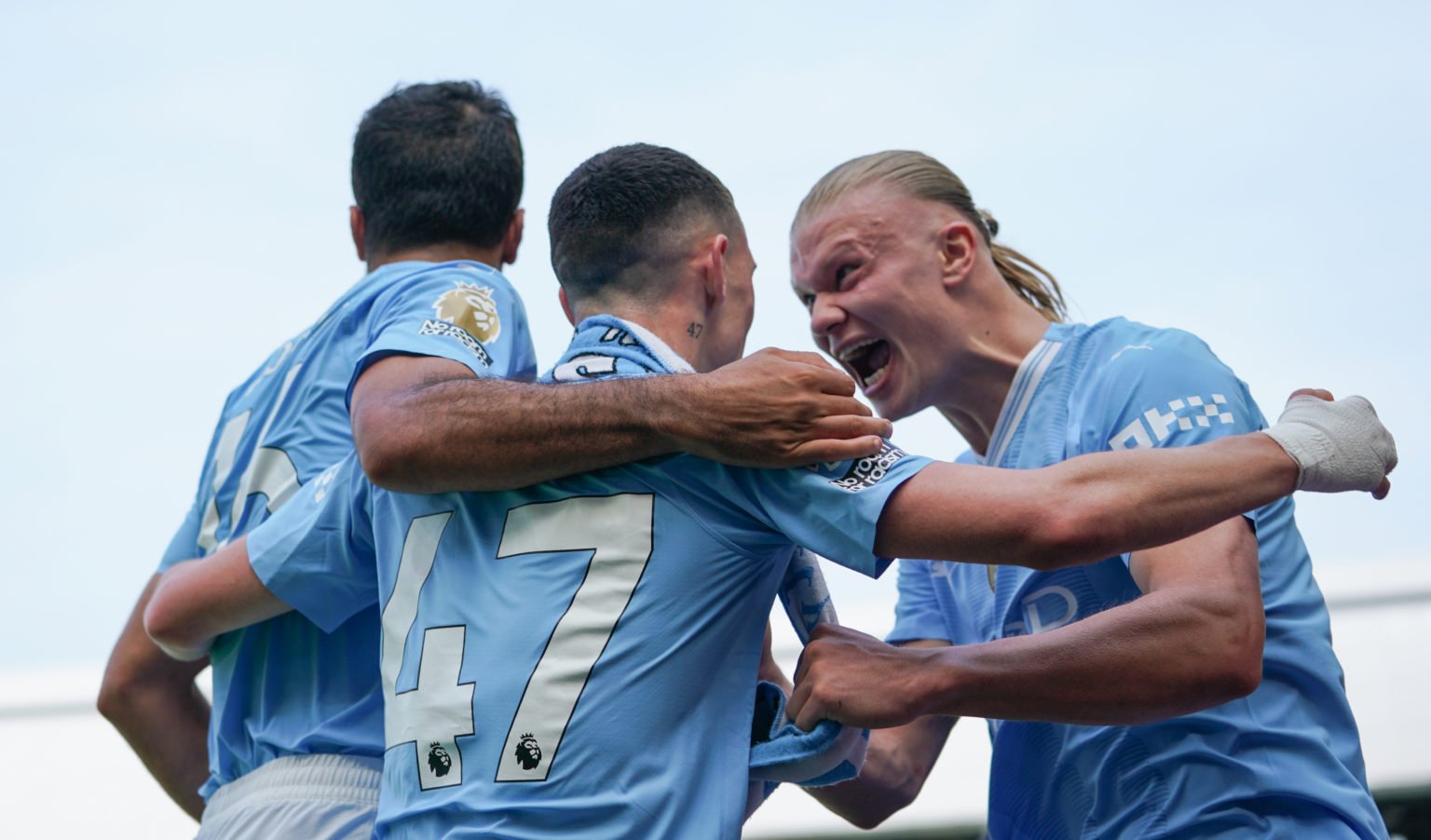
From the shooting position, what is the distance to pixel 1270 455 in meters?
2.38

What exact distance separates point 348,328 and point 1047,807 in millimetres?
1894

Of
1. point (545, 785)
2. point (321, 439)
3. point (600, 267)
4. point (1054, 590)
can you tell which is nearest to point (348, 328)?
point (321, 439)

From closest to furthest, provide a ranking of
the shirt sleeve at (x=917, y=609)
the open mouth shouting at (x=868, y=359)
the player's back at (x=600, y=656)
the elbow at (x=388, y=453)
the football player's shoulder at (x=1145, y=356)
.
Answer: the player's back at (x=600, y=656) < the elbow at (x=388, y=453) < the football player's shoulder at (x=1145, y=356) < the shirt sleeve at (x=917, y=609) < the open mouth shouting at (x=868, y=359)

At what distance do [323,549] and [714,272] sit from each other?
0.94 metres

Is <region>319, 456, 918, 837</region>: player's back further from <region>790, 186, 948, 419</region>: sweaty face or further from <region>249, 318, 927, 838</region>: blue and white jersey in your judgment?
<region>790, 186, 948, 419</region>: sweaty face

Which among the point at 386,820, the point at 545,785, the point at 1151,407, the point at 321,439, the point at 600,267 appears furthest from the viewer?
the point at 321,439

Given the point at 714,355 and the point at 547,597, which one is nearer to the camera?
the point at 547,597

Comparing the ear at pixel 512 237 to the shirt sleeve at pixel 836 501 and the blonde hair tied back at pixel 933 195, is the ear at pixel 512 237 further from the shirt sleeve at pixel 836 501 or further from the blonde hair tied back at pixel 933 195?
the shirt sleeve at pixel 836 501

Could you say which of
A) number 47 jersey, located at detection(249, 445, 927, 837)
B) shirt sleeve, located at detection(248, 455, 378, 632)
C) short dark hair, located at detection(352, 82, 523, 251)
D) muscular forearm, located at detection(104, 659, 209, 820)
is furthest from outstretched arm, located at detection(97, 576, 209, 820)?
number 47 jersey, located at detection(249, 445, 927, 837)

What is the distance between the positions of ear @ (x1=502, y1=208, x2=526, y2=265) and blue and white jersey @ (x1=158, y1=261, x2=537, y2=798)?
1.24 feet

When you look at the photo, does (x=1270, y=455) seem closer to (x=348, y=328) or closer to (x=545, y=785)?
(x=545, y=785)

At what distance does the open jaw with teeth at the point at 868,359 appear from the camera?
3658 millimetres

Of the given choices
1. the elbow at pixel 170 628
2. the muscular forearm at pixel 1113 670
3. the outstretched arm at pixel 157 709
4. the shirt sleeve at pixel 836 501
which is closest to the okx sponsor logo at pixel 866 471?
the shirt sleeve at pixel 836 501

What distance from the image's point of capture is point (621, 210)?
264 centimetres
